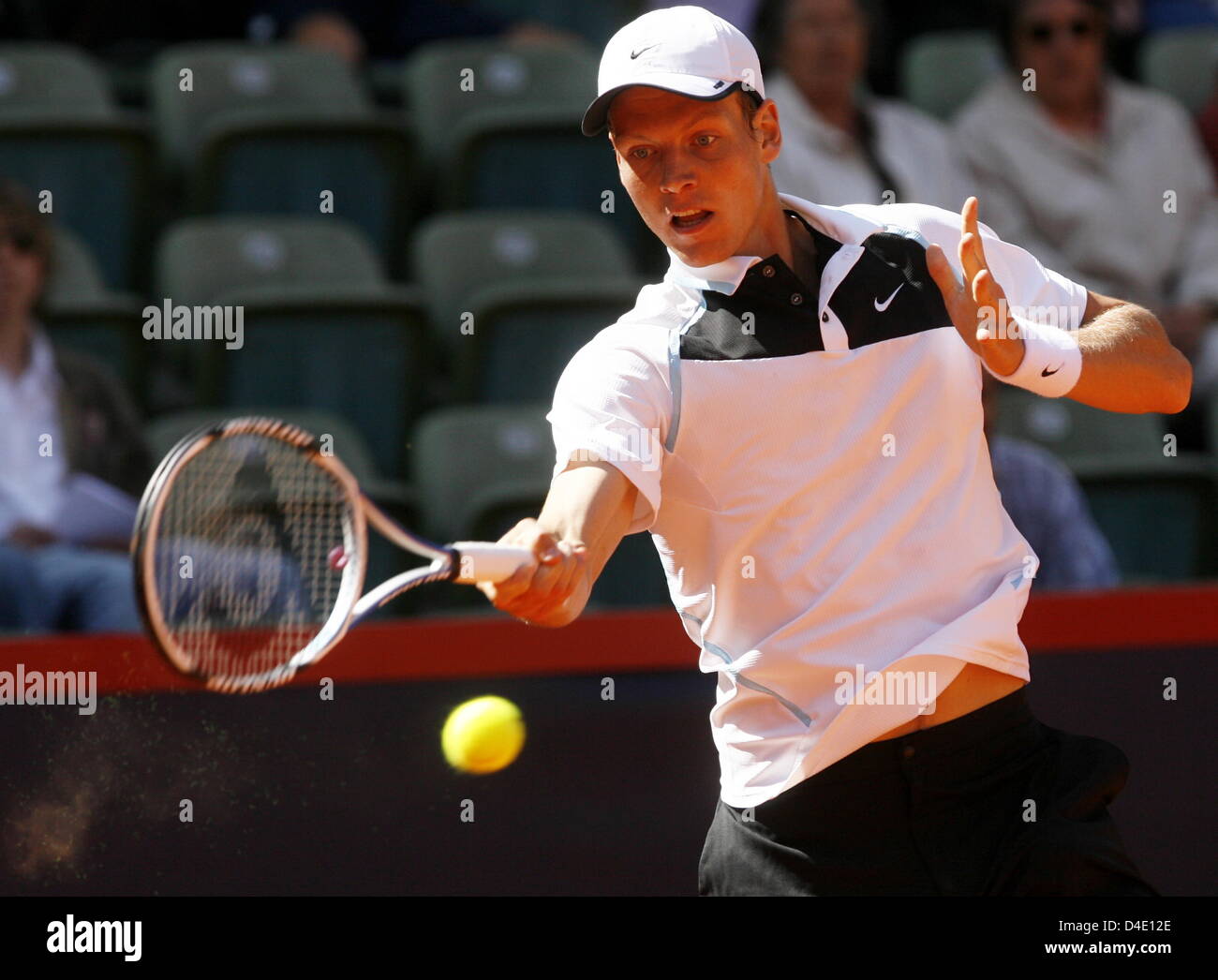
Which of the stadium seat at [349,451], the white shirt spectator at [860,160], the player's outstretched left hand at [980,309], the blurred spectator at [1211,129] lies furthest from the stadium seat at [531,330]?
the player's outstretched left hand at [980,309]

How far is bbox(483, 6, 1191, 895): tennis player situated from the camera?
7.95ft

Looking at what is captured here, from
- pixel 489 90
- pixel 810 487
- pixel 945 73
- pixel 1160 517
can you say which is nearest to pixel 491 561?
pixel 810 487

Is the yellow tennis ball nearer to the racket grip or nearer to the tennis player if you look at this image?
the tennis player

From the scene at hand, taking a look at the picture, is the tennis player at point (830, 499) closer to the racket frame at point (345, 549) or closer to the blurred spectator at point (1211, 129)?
the racket frame at point (345, 549)

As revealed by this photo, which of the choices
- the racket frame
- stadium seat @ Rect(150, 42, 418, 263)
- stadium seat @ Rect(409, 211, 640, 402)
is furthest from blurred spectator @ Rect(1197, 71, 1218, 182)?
the racket frame

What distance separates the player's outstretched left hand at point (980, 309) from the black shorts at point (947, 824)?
0.48 metres

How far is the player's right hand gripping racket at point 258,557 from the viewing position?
2.23 m

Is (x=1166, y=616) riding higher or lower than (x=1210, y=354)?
lower

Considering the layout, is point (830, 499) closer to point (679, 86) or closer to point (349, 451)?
point (679, 86)
